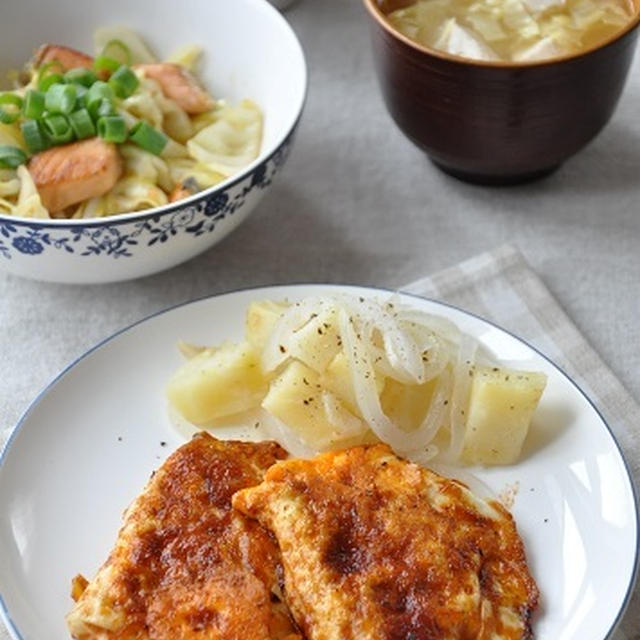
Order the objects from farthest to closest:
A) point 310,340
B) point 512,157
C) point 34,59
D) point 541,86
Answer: point 34,59
point 512,157
point 541,86
point 310,340

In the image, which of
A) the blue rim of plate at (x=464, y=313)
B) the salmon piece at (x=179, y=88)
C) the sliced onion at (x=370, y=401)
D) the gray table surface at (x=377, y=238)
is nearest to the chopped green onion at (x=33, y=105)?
the salmon piece at (x=179, y=88)

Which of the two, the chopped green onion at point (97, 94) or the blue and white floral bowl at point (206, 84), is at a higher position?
the chopped green onion at point (97, 94)

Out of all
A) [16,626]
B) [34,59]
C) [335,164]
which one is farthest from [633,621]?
[34,59]

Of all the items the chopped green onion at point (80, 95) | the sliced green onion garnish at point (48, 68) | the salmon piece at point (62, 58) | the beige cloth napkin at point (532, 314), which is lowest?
the beige cloth napkin at point (532, 314)

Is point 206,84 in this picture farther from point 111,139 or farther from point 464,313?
point 464,313

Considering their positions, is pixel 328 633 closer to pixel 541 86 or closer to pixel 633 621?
pixel 633 621

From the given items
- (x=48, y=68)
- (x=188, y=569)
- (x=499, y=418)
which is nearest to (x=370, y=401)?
(x=499, y=418)

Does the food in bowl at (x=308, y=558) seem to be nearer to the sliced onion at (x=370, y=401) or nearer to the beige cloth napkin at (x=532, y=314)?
the sliced onion at (x=370, y=401)
